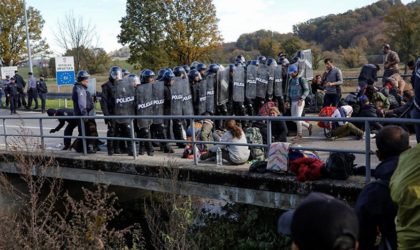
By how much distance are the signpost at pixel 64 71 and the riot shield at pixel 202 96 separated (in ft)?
49.3

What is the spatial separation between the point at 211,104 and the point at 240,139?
126 inches

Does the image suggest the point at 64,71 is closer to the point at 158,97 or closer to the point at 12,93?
the point at 12,93

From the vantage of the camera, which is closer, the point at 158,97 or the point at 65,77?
the point at 158,97

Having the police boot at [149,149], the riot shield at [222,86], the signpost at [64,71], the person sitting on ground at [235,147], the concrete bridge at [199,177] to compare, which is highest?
the signpost at [64,71]

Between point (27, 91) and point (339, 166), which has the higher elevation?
point (27, 91)

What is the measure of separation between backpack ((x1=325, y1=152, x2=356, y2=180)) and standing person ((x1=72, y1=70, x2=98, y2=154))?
17.7ft

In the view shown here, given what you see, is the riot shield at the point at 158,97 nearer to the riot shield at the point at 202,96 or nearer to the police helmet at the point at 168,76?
the police helmet at the point at 168,76

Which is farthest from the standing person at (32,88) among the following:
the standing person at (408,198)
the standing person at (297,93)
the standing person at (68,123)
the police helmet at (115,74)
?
the standing person at (408,198)

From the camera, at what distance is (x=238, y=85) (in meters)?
11.8

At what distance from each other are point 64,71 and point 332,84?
16.3 metres

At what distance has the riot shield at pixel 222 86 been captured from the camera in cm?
1140

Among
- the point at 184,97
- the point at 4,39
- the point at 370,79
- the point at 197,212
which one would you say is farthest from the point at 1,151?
the point at 4,39

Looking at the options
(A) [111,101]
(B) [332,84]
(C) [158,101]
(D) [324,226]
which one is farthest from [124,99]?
(D) [324,226]

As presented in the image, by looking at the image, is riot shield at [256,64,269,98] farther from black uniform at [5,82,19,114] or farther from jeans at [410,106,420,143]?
black uniform at [5,82,19,114]
